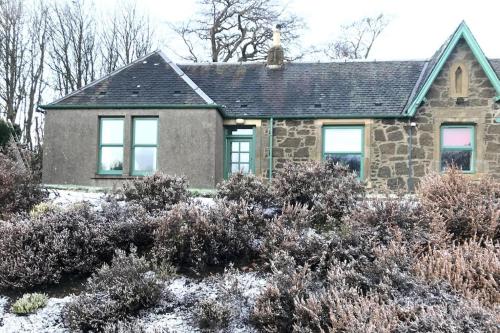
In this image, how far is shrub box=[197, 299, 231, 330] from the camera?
445cm

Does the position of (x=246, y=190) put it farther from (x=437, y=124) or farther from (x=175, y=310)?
(x=437, y=124)

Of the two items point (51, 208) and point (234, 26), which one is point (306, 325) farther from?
point (234, 26)

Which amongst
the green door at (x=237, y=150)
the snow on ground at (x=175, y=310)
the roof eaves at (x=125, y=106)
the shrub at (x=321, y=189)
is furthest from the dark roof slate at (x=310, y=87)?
the snow on ground at (x=175, y=310)

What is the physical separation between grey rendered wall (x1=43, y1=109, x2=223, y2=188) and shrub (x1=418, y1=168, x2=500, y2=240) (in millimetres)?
7681

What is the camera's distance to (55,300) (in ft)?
17.0

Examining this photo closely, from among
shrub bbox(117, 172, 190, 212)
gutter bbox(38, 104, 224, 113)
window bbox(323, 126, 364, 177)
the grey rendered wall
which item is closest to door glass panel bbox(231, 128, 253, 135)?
the grey rendered wall

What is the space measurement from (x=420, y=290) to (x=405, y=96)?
38.0 feet

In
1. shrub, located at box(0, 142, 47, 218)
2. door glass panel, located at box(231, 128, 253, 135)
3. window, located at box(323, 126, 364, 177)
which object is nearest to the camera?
shrub, located at box(0, 142, 47, 218)

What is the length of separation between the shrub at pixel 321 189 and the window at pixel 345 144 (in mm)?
6990

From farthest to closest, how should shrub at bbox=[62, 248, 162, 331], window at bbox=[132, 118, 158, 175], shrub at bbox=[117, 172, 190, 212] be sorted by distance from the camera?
window at bbox=[132, 118, 158, 175] < shrub at bbox=[117, 172, 190, 212] < shrub at bbox=[62, 248, 162, 331]

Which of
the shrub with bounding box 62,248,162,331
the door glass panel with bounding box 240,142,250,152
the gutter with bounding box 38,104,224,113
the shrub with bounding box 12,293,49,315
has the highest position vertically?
the gutter with bounding box 38,104,224,113

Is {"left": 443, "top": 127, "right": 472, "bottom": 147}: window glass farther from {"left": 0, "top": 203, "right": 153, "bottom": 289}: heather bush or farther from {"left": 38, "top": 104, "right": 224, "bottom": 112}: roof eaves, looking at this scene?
{"left": 0, "top": 203, "right": 153, "bottom": 289}: heather bush

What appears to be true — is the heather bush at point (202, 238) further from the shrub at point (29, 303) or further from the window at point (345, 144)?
the window at point (345, 144)

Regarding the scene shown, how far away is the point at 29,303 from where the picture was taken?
4.95m
